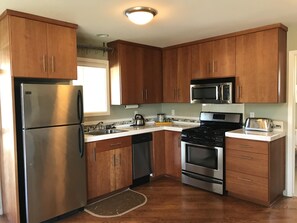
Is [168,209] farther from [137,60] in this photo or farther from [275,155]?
[137,60]

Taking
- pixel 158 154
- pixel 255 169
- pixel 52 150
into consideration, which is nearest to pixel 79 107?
pixel 52 150

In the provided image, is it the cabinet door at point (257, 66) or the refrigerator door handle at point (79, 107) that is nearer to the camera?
the refrigerator door handle at point (79, 107)

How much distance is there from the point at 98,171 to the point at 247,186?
1999mm

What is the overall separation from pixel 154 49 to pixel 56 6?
2289mm

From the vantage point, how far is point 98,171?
3.30 metres

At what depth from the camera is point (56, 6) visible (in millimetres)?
2389

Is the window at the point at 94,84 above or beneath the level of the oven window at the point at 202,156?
above

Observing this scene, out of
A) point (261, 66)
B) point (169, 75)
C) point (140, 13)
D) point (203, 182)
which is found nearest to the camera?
point (140, 13)

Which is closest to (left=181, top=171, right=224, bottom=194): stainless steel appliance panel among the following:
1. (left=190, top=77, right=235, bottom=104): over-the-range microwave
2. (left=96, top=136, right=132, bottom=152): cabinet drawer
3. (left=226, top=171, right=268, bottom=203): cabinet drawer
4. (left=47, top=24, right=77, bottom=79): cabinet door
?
(left=226, top=171, right=268, bottom=203): cabinet drawer

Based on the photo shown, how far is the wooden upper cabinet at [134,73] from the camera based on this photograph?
12.9 feet

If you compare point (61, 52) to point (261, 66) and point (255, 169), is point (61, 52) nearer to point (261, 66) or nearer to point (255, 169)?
point (261, 66)

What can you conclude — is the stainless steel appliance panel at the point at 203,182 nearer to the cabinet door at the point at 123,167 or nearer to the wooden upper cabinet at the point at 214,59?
the cabinet door at the point at 123,167

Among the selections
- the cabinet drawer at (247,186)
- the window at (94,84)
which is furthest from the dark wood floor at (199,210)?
the window at (94,84)

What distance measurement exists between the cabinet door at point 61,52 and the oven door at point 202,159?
203 cm
